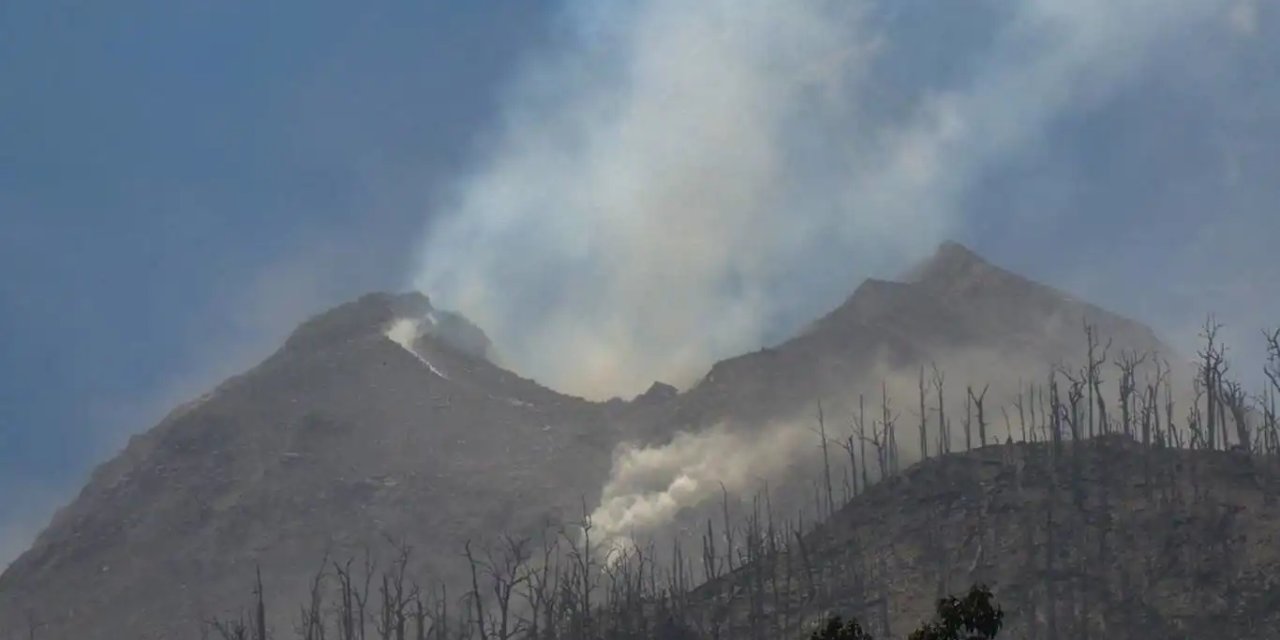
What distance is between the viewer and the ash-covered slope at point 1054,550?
7775 cm

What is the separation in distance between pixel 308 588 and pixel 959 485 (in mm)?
102557

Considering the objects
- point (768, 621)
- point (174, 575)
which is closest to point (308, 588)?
point (174, 575)

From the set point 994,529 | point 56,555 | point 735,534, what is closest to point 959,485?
point 994,529

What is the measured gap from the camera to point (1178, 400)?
624 ft

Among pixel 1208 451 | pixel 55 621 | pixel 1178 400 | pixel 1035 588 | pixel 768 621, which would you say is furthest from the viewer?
pixel 1178 400

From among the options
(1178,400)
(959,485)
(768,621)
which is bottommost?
(768,621)

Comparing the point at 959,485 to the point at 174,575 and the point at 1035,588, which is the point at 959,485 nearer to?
the point at 1035,588

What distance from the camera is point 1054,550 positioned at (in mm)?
86188

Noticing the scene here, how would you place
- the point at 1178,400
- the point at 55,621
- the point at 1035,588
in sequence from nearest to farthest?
the point at 1035,588 → the point at 55,621 → the point at 1178,400

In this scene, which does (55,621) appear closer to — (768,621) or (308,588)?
(308,588)

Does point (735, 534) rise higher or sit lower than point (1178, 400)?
lower

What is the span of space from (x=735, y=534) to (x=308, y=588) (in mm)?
53809

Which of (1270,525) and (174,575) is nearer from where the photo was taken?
(1270,525)

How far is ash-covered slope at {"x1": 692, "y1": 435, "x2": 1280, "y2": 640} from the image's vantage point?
77750 mm
